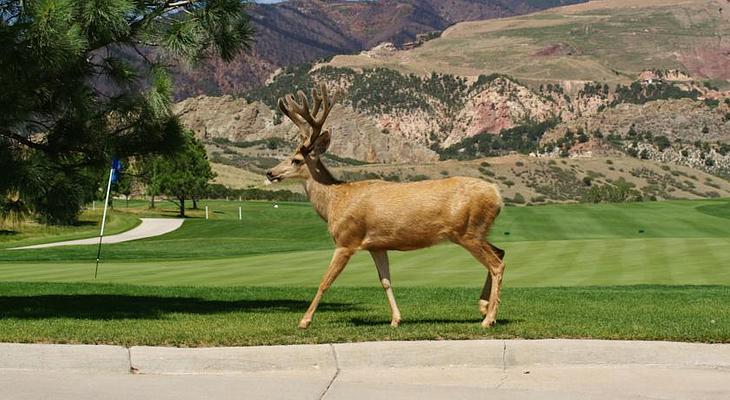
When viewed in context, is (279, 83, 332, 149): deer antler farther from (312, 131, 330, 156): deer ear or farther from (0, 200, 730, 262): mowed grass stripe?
(0, 200, 730, 262): mowed grass stripe

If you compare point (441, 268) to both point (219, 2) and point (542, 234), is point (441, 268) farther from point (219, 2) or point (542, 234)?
point (542, 234)

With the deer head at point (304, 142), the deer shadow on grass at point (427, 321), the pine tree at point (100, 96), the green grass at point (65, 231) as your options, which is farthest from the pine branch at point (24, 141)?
the green grass at point (65, 231)

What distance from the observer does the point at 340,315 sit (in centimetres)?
1218

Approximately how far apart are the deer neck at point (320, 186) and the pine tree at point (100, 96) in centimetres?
270

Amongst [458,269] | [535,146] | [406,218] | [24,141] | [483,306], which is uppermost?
[24,141]


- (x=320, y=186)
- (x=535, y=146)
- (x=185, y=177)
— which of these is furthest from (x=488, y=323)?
(x=535, y=146)

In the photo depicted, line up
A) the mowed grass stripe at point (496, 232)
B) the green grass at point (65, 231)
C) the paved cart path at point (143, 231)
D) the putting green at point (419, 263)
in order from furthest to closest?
the green grass at point (65, 231) < the paved cart path at point (143, 231) < the mowed grass stripe at point (496, 232) < the putting green at point (419, 263)

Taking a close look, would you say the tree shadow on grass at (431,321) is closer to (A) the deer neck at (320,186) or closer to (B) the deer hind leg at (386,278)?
(B) the deer hind leg at (386,278)

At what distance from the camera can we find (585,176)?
10750 cm

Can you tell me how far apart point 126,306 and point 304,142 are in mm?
4450

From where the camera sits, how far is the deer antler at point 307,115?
10.5 metres

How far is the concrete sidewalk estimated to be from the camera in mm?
7727

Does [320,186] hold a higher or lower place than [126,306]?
higher

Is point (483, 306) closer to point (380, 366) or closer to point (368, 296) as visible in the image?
point (380, 366)
